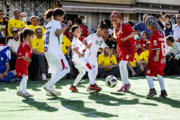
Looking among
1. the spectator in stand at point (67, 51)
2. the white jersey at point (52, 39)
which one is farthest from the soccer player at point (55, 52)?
the spectator in stand at point (67, 51)

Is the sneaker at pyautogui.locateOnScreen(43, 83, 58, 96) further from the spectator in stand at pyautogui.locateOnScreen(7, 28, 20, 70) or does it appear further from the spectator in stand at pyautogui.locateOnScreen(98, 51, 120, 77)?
the spectator in stand at pyautogui.locateOnScreen(98, 51, 120, 77)

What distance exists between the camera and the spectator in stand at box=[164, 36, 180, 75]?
12.9 meters

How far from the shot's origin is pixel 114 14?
26.5 ft

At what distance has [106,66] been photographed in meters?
12.1

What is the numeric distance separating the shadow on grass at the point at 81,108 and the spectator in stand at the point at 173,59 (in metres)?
6.89

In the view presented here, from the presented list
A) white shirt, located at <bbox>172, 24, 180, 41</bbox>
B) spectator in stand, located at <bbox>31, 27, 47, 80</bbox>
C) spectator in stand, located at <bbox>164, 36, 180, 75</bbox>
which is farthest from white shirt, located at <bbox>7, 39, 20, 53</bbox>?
white shirt, located at <bbox>172, 24, 180, 41</bbox>

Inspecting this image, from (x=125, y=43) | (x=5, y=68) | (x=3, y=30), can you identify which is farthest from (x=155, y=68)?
(x=3, y=30)

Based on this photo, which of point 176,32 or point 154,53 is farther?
point 176,32

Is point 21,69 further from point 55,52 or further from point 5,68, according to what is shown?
point 5,68

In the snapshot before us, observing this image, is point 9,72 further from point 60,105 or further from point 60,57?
point 60,105

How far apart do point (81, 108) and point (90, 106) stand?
0.26 meters

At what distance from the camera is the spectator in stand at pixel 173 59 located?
12.9 metres

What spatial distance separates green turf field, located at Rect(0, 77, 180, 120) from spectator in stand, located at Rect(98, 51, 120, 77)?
4.12m

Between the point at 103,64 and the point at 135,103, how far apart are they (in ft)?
19.0
